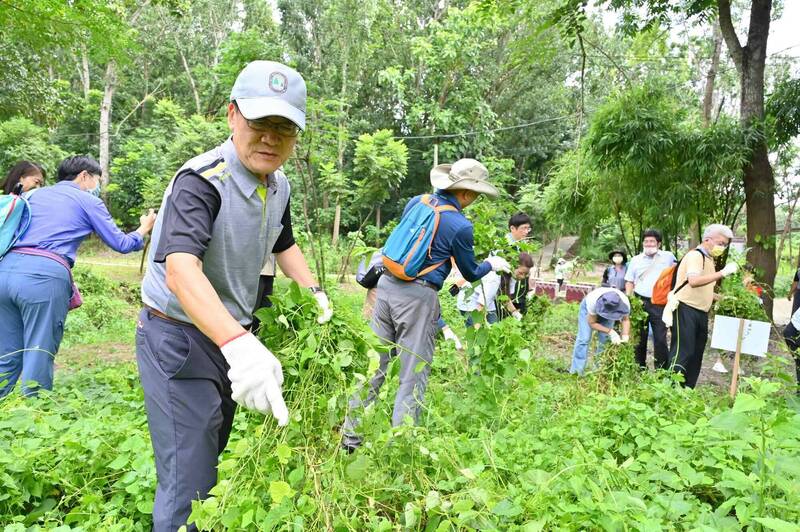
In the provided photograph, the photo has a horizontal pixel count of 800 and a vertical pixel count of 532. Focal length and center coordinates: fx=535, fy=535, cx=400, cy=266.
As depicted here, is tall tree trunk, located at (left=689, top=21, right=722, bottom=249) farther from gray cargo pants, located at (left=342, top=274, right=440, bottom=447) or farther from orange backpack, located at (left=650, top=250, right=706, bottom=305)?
gray cargo pants, located at (left=342, top=274, right=440, bottom=447)

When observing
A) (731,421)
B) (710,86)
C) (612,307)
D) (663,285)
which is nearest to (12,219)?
(731,421)

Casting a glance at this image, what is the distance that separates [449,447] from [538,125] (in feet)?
87.7

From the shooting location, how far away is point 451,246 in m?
3.21

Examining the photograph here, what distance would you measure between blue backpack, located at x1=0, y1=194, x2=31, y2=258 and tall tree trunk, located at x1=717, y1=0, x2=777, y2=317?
7.74m

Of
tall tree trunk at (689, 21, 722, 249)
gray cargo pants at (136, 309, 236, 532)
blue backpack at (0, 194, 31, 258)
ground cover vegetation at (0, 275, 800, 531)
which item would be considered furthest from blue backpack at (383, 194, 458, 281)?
tall tree trunk at (689, 21, 722, 249)

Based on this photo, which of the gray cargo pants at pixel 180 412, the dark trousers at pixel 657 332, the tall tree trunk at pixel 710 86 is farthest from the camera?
the tall tree trunk at pixel 710 86

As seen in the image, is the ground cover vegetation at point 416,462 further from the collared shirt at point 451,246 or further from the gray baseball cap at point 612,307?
the gray baseball cap at point 612,307

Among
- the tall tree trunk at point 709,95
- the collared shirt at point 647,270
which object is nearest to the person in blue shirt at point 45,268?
the collared shirt at point 647,270

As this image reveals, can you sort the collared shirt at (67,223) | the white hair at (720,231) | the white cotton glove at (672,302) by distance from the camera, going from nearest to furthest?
1. the collared shirt at (67,223)
2. the white hair at (720,231)
3. the white cotton glove at (672,302)

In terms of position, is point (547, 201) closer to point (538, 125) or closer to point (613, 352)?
point (613, 352)

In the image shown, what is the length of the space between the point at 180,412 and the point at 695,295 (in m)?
4.38

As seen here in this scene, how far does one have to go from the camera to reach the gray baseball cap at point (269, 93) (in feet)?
5.11

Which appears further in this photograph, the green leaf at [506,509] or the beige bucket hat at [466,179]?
the beige bucket hat at [466,179]

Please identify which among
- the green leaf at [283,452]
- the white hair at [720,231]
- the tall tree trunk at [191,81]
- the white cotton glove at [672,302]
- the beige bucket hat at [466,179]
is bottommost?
the green leaf at [283,452]
